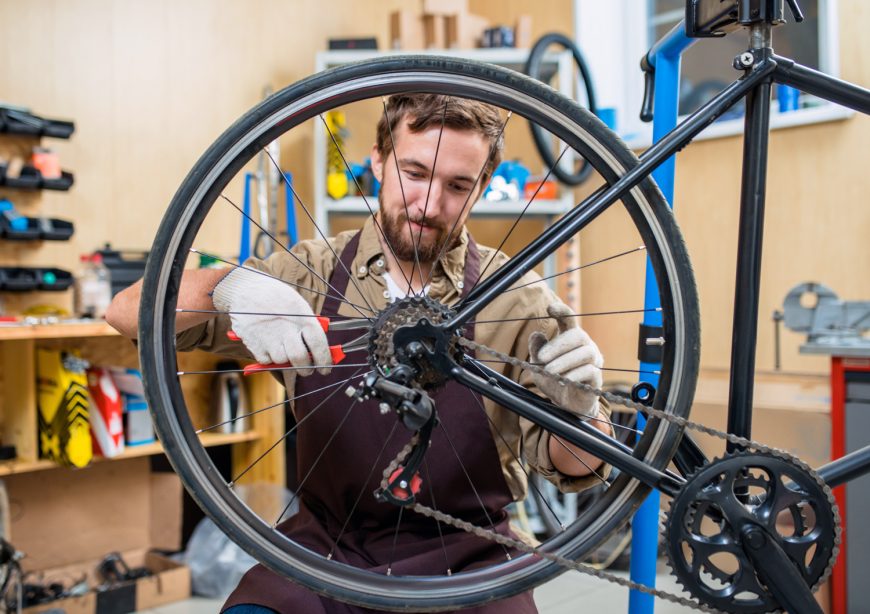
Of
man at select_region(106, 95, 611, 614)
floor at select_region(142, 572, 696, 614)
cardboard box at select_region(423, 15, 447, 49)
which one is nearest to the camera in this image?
man at select_region(106, 95, 611, 614)

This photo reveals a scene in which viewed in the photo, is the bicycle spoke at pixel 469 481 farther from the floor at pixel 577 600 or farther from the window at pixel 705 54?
the window at pixel 705 54

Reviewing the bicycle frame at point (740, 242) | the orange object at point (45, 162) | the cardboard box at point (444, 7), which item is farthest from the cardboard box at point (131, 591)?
the cardboard box at point (444, 7)

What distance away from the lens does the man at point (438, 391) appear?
1035 millimetres

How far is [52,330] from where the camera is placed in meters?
2.11

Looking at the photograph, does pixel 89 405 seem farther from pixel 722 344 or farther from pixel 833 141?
pixel 833 141

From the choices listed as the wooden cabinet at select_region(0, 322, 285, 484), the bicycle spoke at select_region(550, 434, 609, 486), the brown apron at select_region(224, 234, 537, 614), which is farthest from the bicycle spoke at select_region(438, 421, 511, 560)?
the wooden cabinet at select_region(0, 322, 285, 484)

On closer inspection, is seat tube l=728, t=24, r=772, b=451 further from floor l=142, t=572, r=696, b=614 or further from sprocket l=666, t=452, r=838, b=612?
floor l=142, t=572, r=696, b=614

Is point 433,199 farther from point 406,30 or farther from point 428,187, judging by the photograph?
point 406,30

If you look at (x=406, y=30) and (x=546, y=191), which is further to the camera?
(x=406, y=30)

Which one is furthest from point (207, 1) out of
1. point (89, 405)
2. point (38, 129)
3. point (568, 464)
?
point (568, 464)

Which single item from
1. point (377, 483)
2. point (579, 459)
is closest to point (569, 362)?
point (579, 459)

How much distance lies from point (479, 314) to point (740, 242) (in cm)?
44

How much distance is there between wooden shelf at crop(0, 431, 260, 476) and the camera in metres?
2.23

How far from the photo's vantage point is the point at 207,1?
3.00 metres
